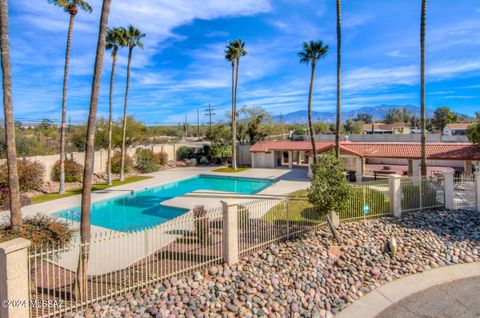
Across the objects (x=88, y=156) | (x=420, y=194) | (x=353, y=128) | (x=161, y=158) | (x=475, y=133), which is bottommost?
(x=420, y=194)

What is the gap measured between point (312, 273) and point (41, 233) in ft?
28.2

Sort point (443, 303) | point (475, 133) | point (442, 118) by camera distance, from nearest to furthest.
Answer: point (443, 303)
point (475, 133)
point (442, 118)

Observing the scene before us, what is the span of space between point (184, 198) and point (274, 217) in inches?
399

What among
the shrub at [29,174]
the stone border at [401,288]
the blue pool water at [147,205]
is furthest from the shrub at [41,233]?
the shrub at [29,174]

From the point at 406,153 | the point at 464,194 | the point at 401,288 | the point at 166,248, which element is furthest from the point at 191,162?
the point at 401,288

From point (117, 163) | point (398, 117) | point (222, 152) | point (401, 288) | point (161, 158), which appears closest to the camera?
point (401, 288)

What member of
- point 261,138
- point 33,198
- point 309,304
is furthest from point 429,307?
point 261,138

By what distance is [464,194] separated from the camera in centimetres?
1708

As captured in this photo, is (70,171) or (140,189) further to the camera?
(70,171)

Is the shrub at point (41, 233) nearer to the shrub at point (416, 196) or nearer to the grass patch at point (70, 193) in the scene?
the grass patch at point (70, 193)

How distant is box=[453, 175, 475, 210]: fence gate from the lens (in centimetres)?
1653

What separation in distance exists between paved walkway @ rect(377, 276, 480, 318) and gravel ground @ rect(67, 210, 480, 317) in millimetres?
1061

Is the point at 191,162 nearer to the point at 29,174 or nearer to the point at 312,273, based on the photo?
the point at 29,174

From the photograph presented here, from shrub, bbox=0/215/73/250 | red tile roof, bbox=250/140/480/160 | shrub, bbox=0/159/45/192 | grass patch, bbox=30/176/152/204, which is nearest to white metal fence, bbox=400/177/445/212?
red tile roof, bbox=250/140/480/160
